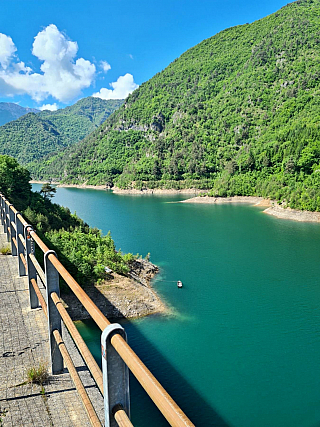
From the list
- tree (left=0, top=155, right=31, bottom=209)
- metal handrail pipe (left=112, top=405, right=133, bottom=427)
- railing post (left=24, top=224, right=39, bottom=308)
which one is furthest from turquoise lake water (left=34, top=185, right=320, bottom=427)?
tree (left=0, top=155, right=31, bottom=209)

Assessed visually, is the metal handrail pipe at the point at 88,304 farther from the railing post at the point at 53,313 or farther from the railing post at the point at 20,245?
the railing post at the point at 20,245

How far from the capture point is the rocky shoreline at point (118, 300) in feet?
47.7

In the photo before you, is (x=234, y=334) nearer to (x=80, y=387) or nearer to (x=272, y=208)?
(x=80, y=387)

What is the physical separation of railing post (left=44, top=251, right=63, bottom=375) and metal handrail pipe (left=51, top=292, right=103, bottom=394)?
0.33 ft

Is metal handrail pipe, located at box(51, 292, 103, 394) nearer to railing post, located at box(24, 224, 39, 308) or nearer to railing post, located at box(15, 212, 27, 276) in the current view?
railing post, located at box(24, 224, 39, 308)

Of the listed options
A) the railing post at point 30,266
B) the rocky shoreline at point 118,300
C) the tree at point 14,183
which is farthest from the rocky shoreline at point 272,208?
the railing post at point 30,266

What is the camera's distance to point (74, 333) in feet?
10.4

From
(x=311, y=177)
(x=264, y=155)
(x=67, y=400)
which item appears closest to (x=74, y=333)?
(x=67, y=400)

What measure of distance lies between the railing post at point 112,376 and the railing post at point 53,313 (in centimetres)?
198

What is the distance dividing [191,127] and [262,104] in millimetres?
26549

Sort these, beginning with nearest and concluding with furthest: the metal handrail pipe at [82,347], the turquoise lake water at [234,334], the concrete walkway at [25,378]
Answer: the metal handrail pipe at [82,347]
the concrete walkway at [25,378]
the turquoise lake water at [234,334]

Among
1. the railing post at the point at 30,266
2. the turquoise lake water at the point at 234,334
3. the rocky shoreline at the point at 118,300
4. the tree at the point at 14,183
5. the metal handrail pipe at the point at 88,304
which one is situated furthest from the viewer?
the tree at the point at 14,183

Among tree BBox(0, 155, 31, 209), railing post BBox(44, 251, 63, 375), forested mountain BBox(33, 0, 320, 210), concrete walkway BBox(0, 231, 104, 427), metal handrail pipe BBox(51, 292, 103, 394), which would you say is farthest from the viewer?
forested mountain BBox(33, 0, 320, 210)

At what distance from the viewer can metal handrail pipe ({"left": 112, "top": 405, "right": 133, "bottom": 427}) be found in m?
1.85
